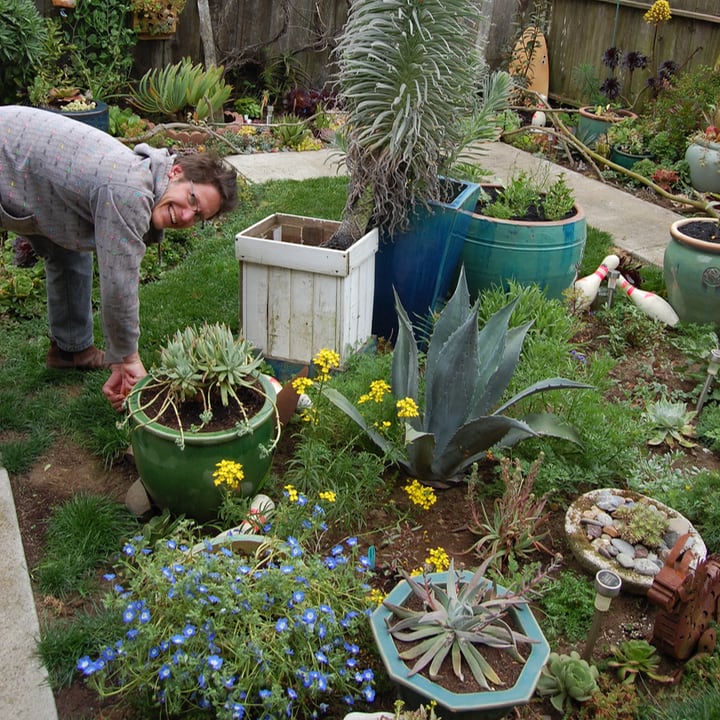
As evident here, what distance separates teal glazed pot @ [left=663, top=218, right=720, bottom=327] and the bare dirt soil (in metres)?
1.25

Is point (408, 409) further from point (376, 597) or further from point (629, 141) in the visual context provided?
point (629, 141)

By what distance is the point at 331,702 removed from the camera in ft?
7.22

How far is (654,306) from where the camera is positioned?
455cm

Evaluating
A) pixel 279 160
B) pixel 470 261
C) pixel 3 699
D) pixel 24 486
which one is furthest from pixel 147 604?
pixel 279 160

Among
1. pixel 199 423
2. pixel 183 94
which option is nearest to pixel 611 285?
pixel 199 423

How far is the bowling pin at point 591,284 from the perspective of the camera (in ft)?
14.6

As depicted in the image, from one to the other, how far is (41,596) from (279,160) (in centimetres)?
505

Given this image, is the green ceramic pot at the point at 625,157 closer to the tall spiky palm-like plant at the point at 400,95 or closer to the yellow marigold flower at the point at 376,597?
the tall spiky palm-like plant at the point at 400,95

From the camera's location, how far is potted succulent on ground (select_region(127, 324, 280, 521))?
2629mm

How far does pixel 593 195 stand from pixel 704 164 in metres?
0.88

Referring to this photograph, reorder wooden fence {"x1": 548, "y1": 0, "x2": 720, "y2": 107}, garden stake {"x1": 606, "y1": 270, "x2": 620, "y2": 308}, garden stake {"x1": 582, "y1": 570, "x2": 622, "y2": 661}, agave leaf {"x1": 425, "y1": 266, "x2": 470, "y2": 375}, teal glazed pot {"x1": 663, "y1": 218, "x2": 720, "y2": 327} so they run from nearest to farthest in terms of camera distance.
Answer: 1. garden stake {"x1": 582, "y1": 570, "x2": 622, "y2": 661}
2. agave leaf {"x1": 425, "y1": 266, "x2": 470, "y2": 375}
3. teal glazed pot {"x1": 663, "y1": 218, "x2": 720, "y2": 327}
4. garden stake {"x1": 606, "y1": 270, "x2": 620, "y2": 308}
5. wooden fence {"x1": 548, "y1": 0, "x2": 720, "y2": 107}

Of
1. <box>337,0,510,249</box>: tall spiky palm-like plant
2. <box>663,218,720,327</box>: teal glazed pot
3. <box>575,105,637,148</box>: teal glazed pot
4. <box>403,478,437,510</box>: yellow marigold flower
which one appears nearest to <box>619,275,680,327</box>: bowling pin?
<box>663,218,720,327</box>: teal glazed pot

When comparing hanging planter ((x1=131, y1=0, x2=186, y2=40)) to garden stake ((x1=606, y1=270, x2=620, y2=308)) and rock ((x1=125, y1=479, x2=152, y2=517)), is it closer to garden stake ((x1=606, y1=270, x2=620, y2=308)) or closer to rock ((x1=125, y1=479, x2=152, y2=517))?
garden stake ((x1=606, y1=270, x2=620, y2=308))

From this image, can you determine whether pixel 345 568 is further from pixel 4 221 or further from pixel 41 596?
pixel 4 221
